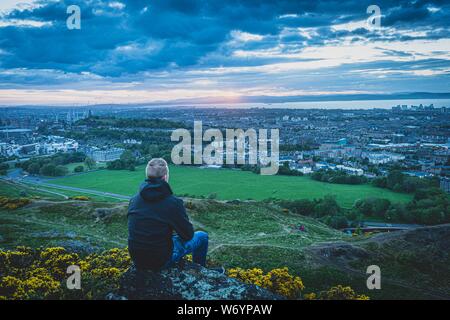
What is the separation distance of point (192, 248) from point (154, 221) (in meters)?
1.31

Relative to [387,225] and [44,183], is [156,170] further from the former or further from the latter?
[44,183]

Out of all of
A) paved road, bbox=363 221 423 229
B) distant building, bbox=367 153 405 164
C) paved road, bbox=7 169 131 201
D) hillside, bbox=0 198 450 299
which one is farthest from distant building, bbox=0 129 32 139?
hillside, bbox=0 198 450 299

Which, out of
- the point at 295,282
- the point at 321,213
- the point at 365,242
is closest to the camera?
the point at 295,282

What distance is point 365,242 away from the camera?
1520cm

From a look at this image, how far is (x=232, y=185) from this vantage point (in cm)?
5812

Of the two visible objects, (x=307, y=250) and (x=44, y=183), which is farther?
(x=44, y=183)

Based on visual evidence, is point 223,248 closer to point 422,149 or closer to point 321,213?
point 321,213

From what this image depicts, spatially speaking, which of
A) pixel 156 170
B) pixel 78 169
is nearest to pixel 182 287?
pixel 156 170

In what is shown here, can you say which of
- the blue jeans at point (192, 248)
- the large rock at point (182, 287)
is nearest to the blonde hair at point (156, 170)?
the blue jeans at point (192, 248)

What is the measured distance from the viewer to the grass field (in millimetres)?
51688

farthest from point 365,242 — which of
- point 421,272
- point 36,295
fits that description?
point 36,295

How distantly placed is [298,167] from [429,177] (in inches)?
874

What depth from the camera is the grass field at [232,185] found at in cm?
5169

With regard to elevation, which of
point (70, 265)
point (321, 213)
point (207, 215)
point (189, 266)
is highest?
point (189, 266)
